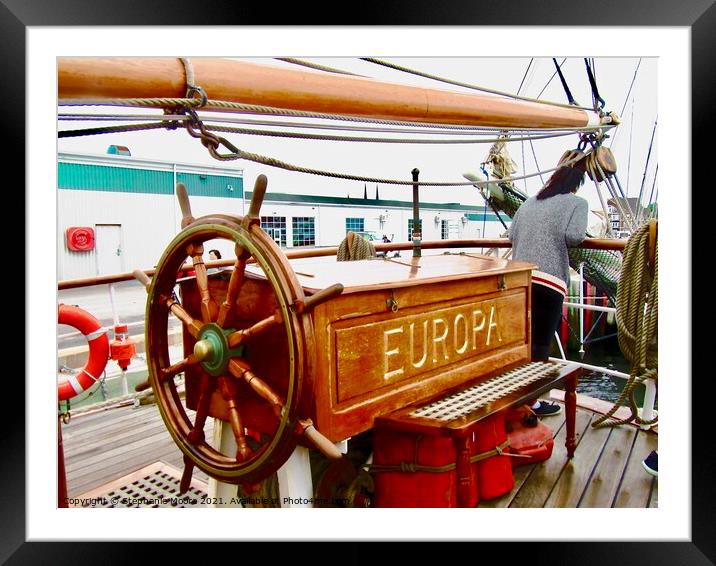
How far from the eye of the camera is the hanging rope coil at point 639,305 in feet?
6.30

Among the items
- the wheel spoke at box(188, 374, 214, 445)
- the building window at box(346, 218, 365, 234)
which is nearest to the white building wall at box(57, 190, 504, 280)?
the building window at box(346, 218, 365, 234)

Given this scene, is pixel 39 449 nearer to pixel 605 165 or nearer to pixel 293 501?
pixel 293 501

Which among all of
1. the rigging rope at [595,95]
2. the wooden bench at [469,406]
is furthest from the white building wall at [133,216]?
the rigging rope at [595,95]

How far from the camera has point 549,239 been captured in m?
2.28

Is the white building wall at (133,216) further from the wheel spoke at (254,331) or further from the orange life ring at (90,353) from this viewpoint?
the wheel spoke at (254,331)

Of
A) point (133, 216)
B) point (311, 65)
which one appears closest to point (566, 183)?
point (311, 65)

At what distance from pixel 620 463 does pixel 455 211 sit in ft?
5.25

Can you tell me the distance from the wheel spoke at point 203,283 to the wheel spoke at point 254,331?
0.33 ft

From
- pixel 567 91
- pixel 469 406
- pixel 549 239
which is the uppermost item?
pixel 567 91

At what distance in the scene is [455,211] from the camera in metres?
3.10

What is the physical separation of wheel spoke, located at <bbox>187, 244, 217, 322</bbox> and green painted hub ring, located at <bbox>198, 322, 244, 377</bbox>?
0.04m

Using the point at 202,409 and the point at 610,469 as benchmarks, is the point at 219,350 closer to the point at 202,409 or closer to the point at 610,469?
the point at 202,409

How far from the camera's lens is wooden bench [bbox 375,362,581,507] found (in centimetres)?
135

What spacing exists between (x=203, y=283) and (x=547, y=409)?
1721mm
